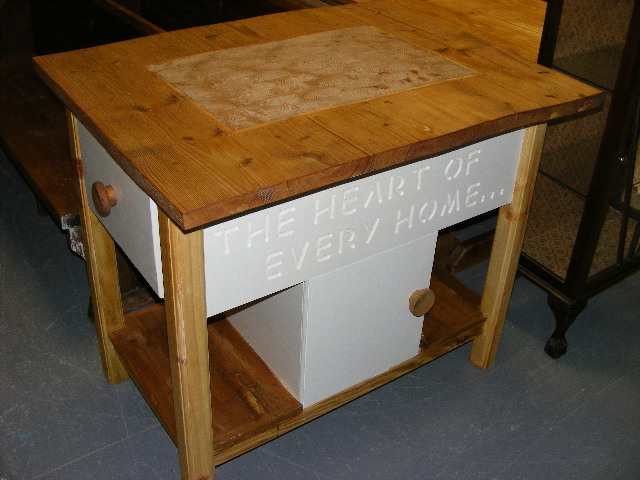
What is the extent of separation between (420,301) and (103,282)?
82cm

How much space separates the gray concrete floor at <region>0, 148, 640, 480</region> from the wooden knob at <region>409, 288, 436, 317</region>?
14.9 inches

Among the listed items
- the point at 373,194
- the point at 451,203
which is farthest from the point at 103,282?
the point at 451,203

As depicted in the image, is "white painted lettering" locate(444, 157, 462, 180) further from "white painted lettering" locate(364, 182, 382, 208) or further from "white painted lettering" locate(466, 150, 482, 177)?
"white painted lettering" locate(364, 182, 382, 208)

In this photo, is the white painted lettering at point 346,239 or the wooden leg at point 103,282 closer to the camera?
the white painted lettering at point 346,239

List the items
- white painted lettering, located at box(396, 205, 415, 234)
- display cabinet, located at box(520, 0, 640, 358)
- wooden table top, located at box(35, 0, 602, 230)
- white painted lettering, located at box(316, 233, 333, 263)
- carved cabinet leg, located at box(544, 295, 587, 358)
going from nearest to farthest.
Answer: wooden table top, located at box(35, 0, 602, 230), white painted lettering, located at box(316, 233, 333, 263), white painted lettering, located at box(396, 205, 415, 234), display cabinet, located at box(520, 0, 640, 358), carved cabinet leg, located at box(544, 295, 587, 358)

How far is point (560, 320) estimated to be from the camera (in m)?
2.31

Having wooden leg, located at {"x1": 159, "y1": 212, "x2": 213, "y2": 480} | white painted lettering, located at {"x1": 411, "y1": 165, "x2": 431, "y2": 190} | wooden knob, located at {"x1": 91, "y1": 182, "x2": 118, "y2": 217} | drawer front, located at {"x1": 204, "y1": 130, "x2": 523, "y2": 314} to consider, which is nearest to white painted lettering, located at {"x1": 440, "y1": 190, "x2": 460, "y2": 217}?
drawer front, located at {"x1": 204, "y1": 130, "x2": 523, "y2": 314}

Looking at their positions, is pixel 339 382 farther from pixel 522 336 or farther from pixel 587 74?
pixel 587 74

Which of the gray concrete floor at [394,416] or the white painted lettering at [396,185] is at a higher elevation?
the white painted lettering at [396,185]

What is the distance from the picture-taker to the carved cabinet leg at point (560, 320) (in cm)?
228

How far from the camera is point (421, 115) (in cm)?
160

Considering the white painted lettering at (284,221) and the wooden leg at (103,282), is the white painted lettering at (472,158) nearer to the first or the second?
the white painted lettering at (284,221)

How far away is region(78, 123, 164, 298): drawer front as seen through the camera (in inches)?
58.6

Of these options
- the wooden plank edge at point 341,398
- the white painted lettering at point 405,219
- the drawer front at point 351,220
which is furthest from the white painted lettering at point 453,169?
the wooden plank edge at point 341,398
